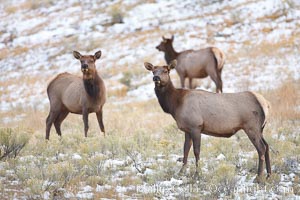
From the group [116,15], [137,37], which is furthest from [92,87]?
[116,15]

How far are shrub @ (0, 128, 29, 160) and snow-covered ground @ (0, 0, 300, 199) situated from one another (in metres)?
7.41

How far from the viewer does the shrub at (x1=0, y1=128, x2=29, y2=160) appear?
30.7 ft

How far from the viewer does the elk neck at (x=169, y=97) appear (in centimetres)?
877

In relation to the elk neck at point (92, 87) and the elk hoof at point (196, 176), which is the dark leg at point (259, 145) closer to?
the elk hoof at point (196, 176)

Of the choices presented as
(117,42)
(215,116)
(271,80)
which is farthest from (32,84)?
(215,116)

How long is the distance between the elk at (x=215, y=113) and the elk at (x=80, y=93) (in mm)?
2785

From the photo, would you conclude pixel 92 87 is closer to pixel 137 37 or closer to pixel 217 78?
pixel 217 78

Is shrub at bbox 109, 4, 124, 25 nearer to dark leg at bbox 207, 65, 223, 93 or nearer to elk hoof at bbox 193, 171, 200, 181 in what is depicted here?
dark leg at bbox 207, 65, 223, 93

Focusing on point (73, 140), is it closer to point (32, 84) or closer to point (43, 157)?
point (43, 157)

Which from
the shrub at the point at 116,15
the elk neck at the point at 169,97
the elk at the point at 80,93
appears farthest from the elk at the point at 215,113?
the shrub at the point at 116,15

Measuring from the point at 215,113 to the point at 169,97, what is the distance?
87 cm

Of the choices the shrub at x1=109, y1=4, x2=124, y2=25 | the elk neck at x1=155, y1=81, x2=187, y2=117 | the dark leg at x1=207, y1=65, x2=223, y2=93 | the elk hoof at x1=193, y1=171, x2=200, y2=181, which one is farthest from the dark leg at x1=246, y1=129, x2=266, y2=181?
the shrub at x1=109, y1=4, x2=124, y2=25

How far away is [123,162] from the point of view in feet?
30.4

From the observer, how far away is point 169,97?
8828mm
